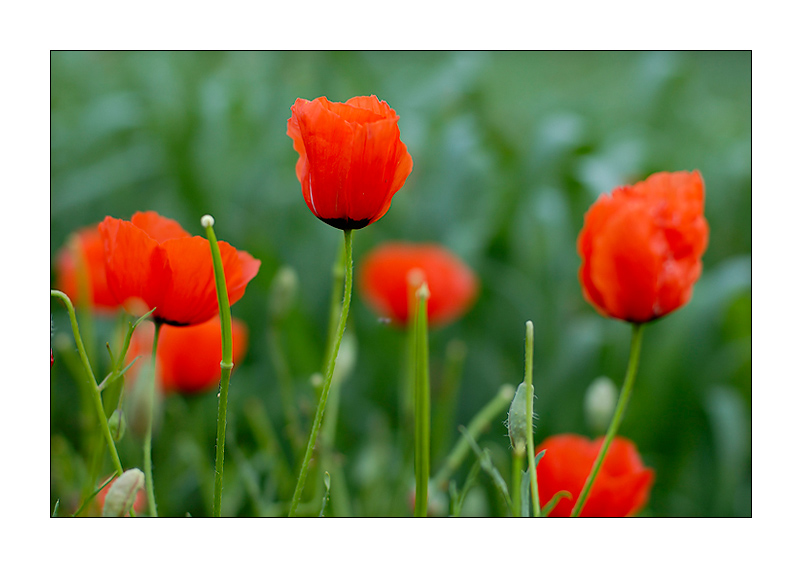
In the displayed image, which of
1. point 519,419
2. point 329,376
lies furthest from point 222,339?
point 519,419

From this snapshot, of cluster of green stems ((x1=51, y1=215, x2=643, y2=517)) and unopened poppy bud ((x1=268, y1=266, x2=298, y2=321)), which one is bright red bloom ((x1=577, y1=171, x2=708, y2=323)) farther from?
unopened poppy bud ((x1=268, y1=266, x2=298, y2=321))

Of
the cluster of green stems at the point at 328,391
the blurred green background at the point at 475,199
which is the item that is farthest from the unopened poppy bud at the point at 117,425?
the blurred green background at the point at 475,199

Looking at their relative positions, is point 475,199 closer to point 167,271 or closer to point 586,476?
point 586,476

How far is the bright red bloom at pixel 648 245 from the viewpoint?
438mm

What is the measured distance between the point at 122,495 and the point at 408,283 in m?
0.55

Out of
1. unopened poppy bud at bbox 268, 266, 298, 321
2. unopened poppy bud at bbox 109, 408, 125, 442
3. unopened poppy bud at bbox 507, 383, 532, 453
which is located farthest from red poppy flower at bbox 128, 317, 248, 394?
unopened poppy bud at bbox 507, 383, 532, 453

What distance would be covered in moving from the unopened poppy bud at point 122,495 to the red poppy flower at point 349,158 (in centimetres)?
18

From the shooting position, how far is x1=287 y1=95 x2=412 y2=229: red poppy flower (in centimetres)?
39

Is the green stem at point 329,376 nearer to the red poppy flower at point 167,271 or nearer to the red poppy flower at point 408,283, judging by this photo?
the red poppy flower at point 167,271

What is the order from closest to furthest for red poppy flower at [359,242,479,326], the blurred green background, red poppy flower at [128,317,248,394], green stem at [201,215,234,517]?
green stem at [201,215,234,517] → red poppy flower at [128,317,248,394] → red poppy flower at [359,242,479,326] → the blurred green background

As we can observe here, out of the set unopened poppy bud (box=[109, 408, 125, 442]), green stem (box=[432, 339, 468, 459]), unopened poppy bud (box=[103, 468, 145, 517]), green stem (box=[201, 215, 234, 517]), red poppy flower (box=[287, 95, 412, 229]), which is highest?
red poppy flower (box=[287, 95, 412, 229])

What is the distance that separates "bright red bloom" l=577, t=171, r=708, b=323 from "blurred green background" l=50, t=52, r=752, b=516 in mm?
472
